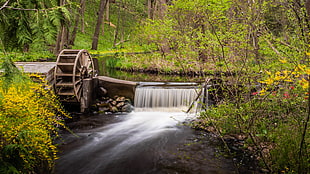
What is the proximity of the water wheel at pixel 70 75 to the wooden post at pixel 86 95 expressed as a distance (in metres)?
0.18

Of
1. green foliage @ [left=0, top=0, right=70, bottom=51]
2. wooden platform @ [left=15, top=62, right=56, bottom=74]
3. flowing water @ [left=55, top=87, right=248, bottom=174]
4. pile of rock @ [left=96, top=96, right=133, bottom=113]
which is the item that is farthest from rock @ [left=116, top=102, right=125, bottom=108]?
green foliage @ [left=0, top=0, right=70, bottom=51]

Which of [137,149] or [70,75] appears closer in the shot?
[137,149]

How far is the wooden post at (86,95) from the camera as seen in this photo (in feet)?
31.0

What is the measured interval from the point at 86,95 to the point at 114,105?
1.19m

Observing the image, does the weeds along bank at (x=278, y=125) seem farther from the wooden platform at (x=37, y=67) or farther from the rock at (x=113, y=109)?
the wooden platform at (x=37, y=67)

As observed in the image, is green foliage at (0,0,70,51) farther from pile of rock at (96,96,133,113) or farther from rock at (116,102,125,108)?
rock at (116,102,125,108)

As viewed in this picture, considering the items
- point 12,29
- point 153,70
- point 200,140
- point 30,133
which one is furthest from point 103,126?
point 153,70

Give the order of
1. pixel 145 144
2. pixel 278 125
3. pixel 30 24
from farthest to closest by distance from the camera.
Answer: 1. pixel 145 144
2. pixel 278 125
3. pixel 30 24

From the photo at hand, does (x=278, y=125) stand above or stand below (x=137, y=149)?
above

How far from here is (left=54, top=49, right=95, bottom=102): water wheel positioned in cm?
916

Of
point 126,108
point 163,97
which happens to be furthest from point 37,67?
point 163,97

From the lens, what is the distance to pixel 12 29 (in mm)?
3496

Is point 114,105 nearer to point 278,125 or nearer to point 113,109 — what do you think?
point 113,109

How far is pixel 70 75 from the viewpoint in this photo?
9.25 metres
